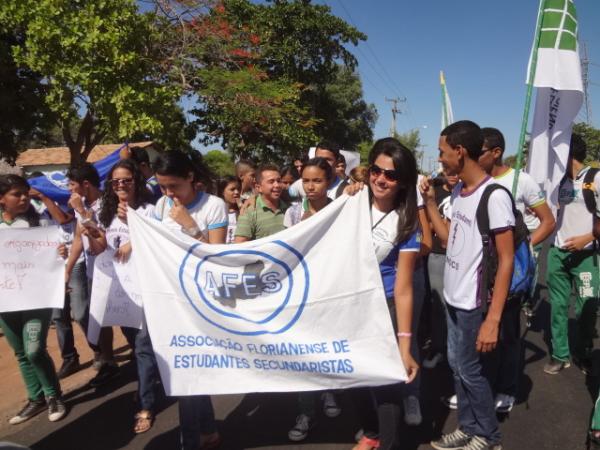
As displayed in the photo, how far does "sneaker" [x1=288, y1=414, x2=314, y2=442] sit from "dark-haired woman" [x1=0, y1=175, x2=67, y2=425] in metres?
1.79

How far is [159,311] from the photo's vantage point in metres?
2.56

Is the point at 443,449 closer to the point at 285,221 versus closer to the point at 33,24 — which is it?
the point at 285,221

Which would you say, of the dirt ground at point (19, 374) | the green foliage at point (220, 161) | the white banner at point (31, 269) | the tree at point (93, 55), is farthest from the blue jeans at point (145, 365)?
the green foliage at point (220, 161)

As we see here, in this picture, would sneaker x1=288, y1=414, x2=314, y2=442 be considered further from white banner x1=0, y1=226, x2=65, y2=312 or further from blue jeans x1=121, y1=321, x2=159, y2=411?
white banner x1=0, y1=226, x2=65, y2=312

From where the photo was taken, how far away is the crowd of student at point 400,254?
7.70ft

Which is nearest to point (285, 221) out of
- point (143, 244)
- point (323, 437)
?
point (143, 244)

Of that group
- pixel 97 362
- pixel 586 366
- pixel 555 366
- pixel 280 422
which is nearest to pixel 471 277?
pixel 280 422

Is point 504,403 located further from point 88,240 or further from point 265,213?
point 88,240

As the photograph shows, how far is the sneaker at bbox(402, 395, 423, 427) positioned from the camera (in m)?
3.07

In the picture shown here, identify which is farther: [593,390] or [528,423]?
[593,390]

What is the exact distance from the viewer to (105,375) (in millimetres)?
4035

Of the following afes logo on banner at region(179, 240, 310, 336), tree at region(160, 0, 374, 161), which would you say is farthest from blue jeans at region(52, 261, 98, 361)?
tree at region(160, 0, 374, 161)

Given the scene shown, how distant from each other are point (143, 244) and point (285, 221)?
1126 mm

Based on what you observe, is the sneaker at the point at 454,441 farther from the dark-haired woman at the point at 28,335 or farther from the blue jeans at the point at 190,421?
the dark-haired woman at the point at 28,335
